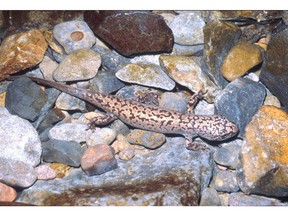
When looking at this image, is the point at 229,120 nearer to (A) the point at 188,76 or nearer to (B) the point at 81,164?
(A) the point at 188,76

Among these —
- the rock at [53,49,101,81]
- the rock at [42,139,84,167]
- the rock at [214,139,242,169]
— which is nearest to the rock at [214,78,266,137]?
the rock at [214,139,242,169]

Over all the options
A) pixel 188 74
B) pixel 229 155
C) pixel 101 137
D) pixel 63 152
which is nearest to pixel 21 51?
pixel 63 152

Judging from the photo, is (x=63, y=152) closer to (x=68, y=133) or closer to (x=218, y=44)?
(x=68, y=133)

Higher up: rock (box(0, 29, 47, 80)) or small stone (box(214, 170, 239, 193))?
rock (box(0, 29, 47, 80))

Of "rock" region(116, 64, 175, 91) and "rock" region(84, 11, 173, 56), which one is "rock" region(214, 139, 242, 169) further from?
"rock" region(84, 11, 173, 56)
